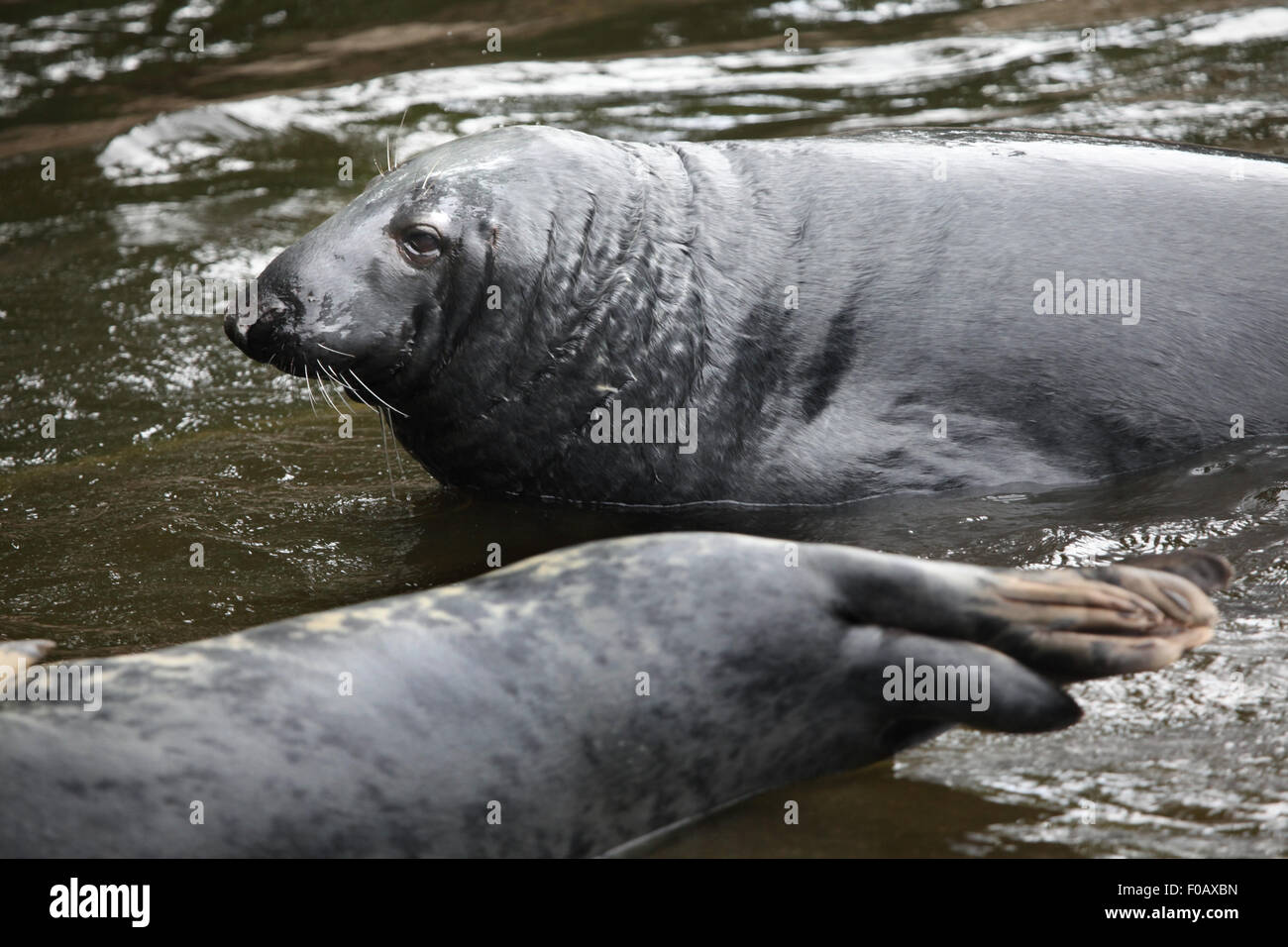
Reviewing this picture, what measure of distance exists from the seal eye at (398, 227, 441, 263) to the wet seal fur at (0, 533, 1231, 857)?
1.73 m

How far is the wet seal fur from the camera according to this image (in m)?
2.67

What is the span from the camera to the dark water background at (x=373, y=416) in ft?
10.2

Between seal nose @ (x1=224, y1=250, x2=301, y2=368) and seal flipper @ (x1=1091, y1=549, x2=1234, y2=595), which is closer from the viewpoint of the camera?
seal flipper @ (x1=1091, y1=549, x2=1234, y2=595)

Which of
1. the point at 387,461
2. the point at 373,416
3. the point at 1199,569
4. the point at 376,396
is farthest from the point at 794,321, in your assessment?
the point at 373,416

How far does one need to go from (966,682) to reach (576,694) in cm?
74

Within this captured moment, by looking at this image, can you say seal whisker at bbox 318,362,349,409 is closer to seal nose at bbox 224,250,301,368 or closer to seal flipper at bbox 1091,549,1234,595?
seal nose at bbox 224,250,301,368

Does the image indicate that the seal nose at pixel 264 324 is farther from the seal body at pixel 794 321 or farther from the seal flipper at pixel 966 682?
the seal flipper at pixel 966 682

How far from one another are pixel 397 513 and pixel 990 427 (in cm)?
191

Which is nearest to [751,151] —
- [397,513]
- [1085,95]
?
[397,513]

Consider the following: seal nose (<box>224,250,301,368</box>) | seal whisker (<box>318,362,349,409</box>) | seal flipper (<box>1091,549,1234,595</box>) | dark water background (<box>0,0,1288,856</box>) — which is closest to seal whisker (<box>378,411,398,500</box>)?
dark water background (<box>0,0,1288,856</box>)

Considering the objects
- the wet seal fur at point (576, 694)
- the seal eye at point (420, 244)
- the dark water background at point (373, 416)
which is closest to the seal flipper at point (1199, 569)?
the wet seal fur at point (576, 694)

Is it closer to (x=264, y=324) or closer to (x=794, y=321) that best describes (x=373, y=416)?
(x=264, y=324)
